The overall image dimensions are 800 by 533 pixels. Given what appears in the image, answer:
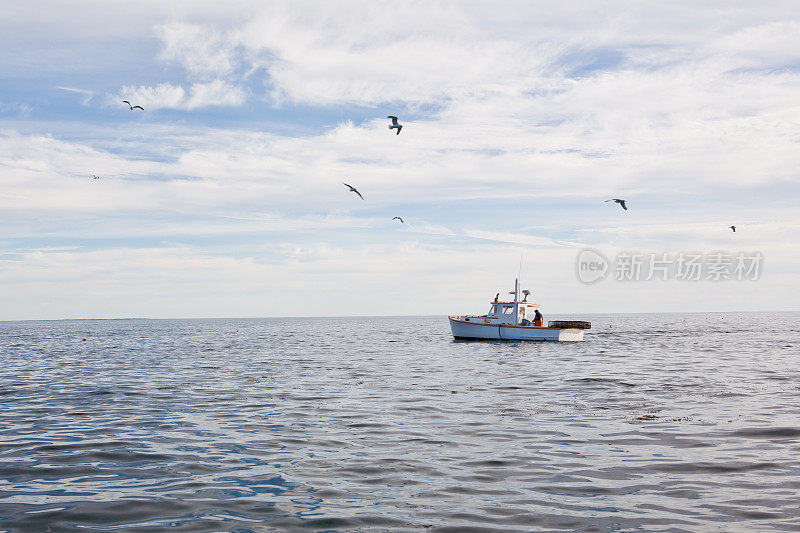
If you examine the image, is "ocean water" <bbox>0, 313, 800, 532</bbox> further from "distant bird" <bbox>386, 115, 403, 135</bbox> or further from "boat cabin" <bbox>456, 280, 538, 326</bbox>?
"boat cabin" <bbox>456, 280, 538, 326</bbox>

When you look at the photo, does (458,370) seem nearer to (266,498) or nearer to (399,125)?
(399,125)

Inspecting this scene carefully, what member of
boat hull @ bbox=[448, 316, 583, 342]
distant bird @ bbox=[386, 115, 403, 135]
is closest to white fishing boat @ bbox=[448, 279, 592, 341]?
boat hull @ bbox=[448, 316, 583, 342]

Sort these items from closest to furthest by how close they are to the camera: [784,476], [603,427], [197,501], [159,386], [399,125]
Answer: [197,501], [784,476], [603,427], [159,386], [399,125]

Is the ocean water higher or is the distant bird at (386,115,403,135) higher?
the distant bird at (386,115,403,135)

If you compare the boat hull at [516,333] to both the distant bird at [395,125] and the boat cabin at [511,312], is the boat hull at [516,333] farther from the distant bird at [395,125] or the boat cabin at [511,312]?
the distant bird at [395,125]

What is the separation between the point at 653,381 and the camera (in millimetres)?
25656

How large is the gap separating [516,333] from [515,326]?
0.80 m

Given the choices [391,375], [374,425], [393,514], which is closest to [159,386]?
[391,375]

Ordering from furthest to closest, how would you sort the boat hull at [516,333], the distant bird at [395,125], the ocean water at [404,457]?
the boat hull at [516,333]
the distant bird at [395,125]
the ocean water at [404,457]

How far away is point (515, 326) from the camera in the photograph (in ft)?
197

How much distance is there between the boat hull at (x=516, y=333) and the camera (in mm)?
60219

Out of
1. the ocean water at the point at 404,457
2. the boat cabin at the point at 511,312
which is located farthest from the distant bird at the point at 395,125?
the boat cabin at the point at 511,312

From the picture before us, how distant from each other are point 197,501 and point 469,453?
5544 mm

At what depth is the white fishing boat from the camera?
60.3m
